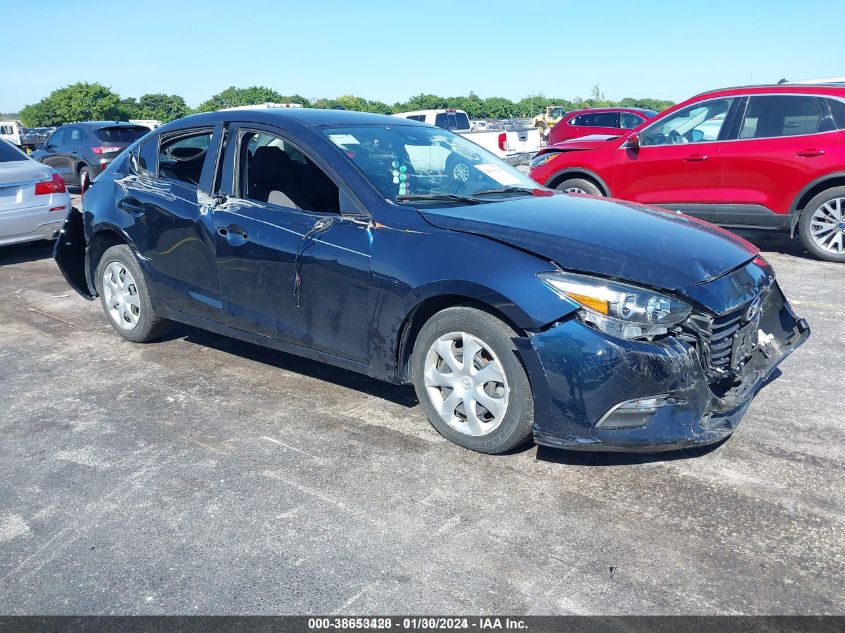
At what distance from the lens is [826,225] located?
7.98 metres

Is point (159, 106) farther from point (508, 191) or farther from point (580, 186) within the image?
point (508, 191)

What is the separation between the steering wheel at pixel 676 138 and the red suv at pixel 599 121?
32.5 feet

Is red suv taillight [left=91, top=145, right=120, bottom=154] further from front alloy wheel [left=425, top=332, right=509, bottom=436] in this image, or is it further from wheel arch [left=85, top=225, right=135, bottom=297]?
front alloy wheel [left=425, top=332, right=509, bottom=436]

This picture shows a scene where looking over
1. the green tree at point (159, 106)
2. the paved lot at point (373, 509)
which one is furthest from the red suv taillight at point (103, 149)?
the green tree at point (159, 106)

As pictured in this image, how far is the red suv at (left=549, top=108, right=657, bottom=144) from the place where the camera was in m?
18.8

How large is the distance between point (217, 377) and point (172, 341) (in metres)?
1.00

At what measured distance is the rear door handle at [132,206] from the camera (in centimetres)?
525

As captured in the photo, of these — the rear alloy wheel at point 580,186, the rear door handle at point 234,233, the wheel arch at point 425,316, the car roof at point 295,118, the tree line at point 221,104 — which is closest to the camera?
the wheel arch at point 425,316

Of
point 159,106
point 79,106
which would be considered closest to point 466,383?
point 79,106

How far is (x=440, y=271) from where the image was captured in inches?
144

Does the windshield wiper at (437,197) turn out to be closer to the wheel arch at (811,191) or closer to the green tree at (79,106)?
the wheel arch at (811,191)

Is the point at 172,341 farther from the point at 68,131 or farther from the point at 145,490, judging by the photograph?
the point at 68,131

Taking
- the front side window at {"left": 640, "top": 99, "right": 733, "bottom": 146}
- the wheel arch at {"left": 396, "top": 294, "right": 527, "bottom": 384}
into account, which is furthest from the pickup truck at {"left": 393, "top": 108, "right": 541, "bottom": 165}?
the wheel arch at {"left": 396, "top": 294, "right": 527, "bottom": 384}

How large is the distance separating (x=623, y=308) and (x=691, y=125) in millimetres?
6146
